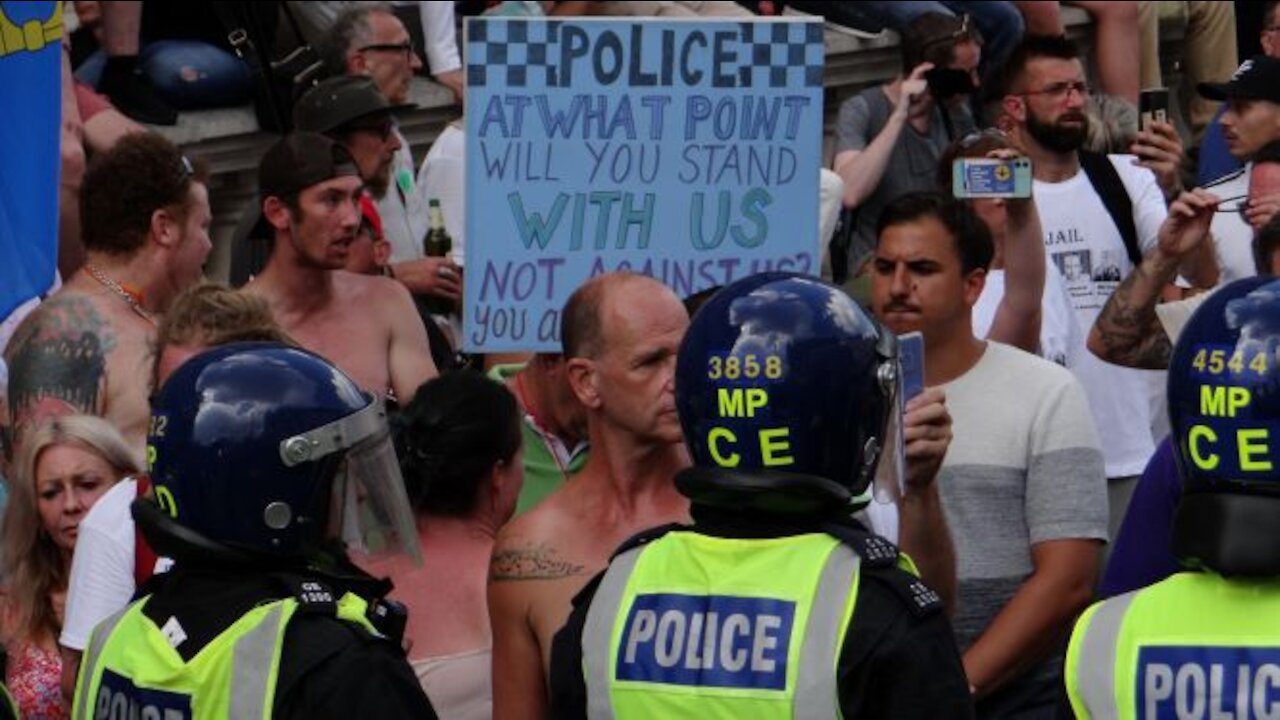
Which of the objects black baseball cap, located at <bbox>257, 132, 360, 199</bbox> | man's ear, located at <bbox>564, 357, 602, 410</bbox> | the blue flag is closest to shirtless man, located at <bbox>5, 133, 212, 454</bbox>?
the blue flag

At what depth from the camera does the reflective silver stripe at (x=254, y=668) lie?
4344mm

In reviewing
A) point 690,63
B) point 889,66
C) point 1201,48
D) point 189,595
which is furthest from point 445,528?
point 1201,48

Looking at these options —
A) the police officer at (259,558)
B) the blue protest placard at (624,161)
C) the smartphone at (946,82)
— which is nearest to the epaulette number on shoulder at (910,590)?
the police officer at (259,558)

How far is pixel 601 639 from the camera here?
14.7 feet

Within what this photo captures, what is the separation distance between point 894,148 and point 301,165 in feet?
11.8

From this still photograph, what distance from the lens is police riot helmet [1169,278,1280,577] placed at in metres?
4.11

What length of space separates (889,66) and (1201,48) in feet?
7.16

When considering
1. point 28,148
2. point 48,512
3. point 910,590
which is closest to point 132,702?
point 910,590

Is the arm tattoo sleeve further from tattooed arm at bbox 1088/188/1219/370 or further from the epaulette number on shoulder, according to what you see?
the epaulette number on shoulder

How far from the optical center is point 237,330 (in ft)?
21.0

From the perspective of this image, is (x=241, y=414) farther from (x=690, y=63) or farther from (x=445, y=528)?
(x=690, y=63)

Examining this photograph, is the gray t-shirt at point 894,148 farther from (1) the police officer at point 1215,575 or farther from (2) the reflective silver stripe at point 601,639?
(1) the police officer at point 1215,575

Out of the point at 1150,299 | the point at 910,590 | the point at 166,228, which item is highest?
the point at 166,228

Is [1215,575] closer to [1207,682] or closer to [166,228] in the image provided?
[1207,682]
